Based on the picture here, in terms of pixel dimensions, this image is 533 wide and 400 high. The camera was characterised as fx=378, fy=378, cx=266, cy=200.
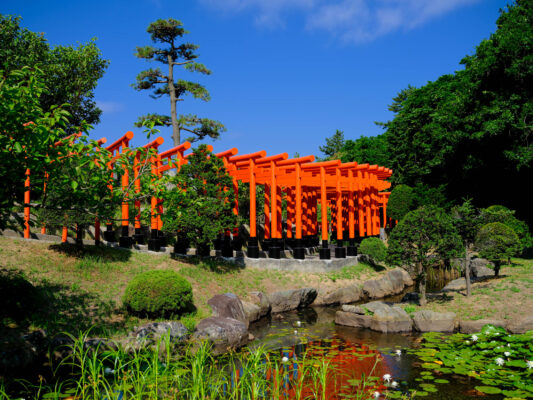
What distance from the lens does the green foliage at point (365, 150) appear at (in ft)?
136

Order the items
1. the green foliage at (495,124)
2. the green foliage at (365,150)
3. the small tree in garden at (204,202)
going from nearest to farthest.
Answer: the small tree in garden at (204,202) → the green foliage at (495,124) → the green foliage at (365,150)

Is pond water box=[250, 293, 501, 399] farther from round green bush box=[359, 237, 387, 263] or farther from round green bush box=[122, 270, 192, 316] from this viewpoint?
round green bush box=[359, 237, 387, 263]

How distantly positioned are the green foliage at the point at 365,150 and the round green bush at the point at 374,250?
63.3ft

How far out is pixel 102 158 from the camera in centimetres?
564

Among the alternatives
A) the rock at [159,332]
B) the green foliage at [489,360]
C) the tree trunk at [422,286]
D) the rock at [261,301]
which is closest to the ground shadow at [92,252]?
the rock at [261,301]

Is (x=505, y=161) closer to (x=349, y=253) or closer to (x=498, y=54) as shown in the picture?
(x=498, y=54)

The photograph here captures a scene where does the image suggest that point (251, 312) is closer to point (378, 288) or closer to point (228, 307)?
point (228, 307)

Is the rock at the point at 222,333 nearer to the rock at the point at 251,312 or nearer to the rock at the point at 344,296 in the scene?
the rock at the point at 251,312

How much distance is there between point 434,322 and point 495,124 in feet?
42.8

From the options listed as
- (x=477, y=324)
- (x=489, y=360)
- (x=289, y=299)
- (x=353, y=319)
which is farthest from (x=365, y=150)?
(x=489, y=360)

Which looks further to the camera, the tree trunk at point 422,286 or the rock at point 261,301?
the rock at point 261,301

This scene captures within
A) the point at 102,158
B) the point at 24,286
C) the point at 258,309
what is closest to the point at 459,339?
the point at 258,309

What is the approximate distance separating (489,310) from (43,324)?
11318 mm

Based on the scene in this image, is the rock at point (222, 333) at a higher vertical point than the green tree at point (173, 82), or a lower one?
lower
